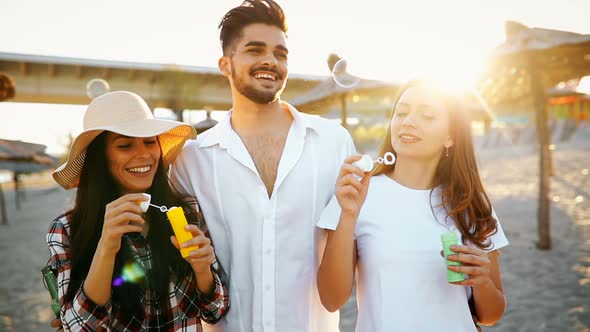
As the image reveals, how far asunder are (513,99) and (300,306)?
15342 mm

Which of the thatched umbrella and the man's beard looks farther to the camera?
the thatched umbrella

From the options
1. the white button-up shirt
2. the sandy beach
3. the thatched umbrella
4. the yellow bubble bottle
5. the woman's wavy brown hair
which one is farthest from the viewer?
the thatched umbrella

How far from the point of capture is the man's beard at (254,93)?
8.22ft

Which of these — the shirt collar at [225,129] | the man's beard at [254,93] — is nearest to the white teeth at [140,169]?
the shirt collar at [225,129]

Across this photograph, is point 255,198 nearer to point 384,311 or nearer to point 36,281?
point 384,311

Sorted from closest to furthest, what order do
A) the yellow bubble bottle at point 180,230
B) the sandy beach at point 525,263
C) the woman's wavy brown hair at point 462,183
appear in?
the yellow bubble bottle at point 180,230
the woman's wavy brown hair at point 462,183
the sandy beach at point 525,263

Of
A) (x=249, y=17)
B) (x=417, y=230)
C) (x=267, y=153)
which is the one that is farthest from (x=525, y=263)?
(x=249, y=17)

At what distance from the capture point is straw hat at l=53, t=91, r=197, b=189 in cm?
194

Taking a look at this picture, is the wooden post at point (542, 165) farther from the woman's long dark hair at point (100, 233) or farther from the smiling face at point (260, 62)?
the woman's long dark hair at point (100, 233)

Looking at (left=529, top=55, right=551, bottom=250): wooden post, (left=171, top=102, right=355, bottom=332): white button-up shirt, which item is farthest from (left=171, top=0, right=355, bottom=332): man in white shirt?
(left=529, top=55, right=551, bottom=250): wooden post

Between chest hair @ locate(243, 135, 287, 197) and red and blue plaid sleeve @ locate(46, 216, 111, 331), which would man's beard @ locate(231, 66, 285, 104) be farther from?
red and blue plaid sleeve @ locate(46, 216, 111, 331)

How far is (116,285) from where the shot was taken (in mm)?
1911

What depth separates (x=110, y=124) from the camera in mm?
1956

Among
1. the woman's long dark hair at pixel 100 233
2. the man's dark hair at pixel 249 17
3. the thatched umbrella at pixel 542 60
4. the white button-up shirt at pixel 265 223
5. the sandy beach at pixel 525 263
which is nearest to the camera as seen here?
the woman's long dark hair at pixel 100 233
